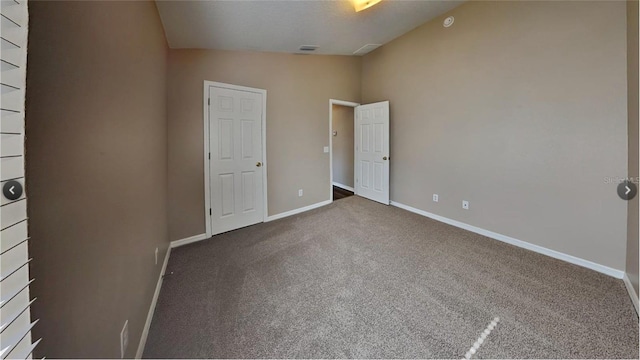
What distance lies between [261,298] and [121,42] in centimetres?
183

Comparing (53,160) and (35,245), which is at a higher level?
(53,160)

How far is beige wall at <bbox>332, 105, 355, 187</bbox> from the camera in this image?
5430 mm

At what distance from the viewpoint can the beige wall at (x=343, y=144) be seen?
5430 millimetres

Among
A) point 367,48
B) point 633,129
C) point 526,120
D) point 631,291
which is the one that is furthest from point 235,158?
point 631,291

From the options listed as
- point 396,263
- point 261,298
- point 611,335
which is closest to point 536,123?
point 611,335

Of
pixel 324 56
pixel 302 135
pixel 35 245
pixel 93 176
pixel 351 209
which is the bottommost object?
pixel 351 209

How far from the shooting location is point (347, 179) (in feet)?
18.4

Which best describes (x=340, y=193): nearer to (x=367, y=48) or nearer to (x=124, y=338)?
(x=367, y=48)

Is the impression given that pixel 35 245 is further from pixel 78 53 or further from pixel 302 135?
pixel 302 135

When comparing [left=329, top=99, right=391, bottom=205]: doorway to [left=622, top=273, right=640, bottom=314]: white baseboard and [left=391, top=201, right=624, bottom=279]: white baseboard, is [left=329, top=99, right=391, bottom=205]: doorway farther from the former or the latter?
[left=622, top=273, right=640, bottom=314]: white baseboard

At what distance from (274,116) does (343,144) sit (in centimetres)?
256

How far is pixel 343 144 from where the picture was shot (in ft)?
18.6

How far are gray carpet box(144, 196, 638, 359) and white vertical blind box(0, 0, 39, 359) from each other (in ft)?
3.69

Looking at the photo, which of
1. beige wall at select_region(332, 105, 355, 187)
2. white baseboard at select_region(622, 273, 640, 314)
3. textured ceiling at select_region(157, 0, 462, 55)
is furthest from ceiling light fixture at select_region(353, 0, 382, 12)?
white baseboard at select_region(622, 273, 640, 314)
